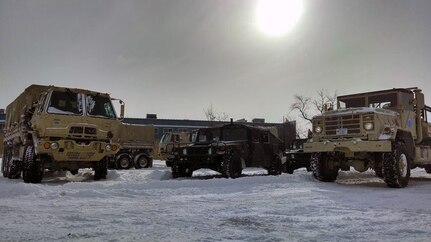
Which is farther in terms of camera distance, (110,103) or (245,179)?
(110,103)

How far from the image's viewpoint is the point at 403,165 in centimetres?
1115

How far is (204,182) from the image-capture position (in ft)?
37.3

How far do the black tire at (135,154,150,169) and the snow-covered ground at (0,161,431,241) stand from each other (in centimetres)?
1398

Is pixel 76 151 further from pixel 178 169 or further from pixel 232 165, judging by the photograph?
pixel 232 165

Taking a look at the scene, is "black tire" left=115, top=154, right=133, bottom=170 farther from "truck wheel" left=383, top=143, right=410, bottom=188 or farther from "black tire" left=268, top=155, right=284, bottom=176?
"truck wheel" left=383, top=143, right=410, bottom=188

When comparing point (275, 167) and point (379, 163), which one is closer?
point (379, 163)

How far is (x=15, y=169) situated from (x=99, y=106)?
4.14 metres

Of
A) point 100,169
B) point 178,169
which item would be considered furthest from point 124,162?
point 100,169

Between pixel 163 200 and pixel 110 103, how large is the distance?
596 cm

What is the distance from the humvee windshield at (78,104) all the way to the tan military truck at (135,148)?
34.5 feet

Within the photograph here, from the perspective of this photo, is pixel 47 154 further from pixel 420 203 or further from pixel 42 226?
pixel 420 203

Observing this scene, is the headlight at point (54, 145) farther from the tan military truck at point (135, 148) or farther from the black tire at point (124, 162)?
the black tire at point (124, 162)

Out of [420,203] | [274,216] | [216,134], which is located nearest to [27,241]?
[274,216]

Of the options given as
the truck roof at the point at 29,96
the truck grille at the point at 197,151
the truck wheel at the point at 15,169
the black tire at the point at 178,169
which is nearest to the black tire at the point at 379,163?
the truck grille at the point at 197,151
